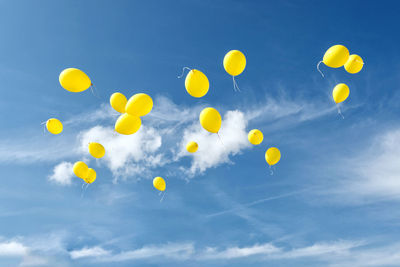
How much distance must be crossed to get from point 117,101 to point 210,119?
3777mm

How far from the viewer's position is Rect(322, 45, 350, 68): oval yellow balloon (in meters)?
11.2

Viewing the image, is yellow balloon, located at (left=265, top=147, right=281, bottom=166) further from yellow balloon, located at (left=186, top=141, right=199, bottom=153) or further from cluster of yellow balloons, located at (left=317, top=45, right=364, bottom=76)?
cluster of yellow balloons, located at (left=317, top=45, right=364, bottom=76)

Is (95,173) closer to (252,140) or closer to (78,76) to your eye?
(78,76)

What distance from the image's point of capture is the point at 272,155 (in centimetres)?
1445

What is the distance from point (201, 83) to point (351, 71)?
5.99 metres

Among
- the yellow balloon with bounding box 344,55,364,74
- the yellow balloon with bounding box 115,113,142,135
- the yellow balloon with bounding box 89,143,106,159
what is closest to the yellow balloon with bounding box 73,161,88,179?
the yellow balloon with bounding box 89,143,106,159

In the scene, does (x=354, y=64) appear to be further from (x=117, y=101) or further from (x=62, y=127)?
(x=62, y=127)

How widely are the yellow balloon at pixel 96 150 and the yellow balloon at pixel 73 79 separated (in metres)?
3.00

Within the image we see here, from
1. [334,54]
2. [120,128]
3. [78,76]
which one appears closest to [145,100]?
[120,128]

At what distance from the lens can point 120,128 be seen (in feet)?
37.4

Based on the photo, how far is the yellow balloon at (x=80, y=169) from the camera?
14094 mm

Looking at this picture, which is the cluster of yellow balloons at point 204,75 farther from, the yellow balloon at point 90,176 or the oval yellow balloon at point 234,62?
the yellow balloon at point 90,176

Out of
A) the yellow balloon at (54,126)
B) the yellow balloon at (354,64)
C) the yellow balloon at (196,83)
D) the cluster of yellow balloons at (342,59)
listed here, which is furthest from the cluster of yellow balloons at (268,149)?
the yellow balloon at (54,126)

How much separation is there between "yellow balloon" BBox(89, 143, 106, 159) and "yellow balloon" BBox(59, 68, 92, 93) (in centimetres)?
300
